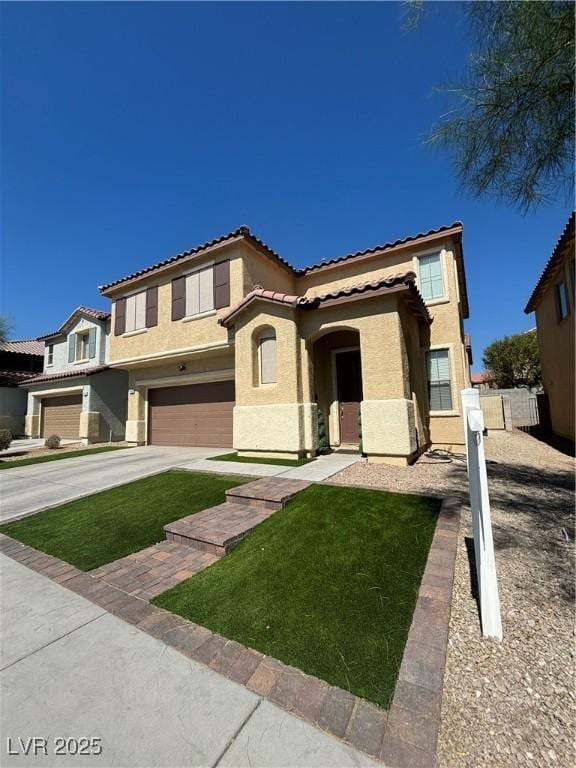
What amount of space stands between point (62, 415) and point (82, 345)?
A: 4.37 metres

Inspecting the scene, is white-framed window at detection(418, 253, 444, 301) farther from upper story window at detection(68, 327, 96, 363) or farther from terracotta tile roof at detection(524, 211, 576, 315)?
upper story window at detection(68, 327, 96, 363)

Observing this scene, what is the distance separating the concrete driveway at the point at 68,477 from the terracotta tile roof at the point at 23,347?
19.4 meters

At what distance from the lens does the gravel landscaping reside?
6.44ft

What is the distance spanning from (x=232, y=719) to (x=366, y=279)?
12.7 meters

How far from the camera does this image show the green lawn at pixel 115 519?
4855mm

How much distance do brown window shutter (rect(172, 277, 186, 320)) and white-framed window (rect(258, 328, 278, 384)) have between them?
443 centimetres

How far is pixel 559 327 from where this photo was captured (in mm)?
12641

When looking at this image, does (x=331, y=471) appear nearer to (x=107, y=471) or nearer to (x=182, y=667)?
(x=182, y=667)

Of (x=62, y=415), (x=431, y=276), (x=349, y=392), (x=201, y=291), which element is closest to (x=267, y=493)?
(x=349, y=392)

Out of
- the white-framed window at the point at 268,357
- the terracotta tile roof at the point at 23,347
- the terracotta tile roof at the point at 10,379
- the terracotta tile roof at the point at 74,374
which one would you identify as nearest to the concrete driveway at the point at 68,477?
the white-framed window at the point at 268,357

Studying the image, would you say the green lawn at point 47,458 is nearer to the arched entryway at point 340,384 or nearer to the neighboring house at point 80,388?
the neighboring house at point 80,388

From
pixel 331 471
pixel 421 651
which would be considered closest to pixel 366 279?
pixel 331 471

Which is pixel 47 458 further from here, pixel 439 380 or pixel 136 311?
pixel 439 380

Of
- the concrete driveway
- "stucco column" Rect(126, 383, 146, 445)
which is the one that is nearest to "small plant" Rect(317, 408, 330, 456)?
the concrete driveway
